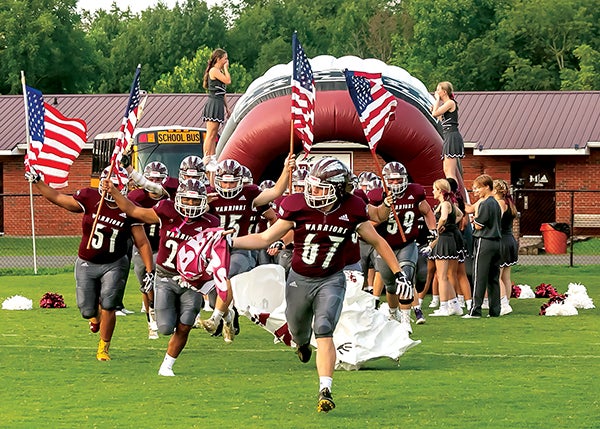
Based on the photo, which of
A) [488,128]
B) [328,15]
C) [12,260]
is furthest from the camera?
[328,15]

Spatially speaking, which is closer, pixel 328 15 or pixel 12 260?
pixel 12 260

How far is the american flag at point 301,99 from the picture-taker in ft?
44.7

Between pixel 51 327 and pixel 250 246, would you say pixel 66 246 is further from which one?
pixel 250 246

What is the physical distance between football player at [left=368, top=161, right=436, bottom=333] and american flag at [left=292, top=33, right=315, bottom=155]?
1083 millimetres

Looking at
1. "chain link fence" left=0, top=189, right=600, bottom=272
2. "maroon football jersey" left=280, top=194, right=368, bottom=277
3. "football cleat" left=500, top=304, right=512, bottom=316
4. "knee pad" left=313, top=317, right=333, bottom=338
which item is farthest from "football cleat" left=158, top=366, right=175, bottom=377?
"chain link fence" left=0, top=189, right=600, bottom=272

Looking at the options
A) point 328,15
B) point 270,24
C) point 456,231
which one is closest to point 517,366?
point 456,231

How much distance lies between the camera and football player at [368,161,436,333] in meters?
14.4

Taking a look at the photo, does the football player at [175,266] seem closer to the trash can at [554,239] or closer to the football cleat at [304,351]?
the football cleat at [304,351]

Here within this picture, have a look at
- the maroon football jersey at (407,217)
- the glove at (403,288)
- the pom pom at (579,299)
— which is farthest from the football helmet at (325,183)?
the pom pom at (579,299)

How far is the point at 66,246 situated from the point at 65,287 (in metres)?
12.7

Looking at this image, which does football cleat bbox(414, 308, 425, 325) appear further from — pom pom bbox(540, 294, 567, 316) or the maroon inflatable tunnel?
the maroon inflatable tunnel

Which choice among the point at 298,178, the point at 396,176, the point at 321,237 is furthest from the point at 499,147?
the point at 321,237

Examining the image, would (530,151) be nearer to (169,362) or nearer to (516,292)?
(516,292)

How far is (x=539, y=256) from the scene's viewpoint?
3053 cm
